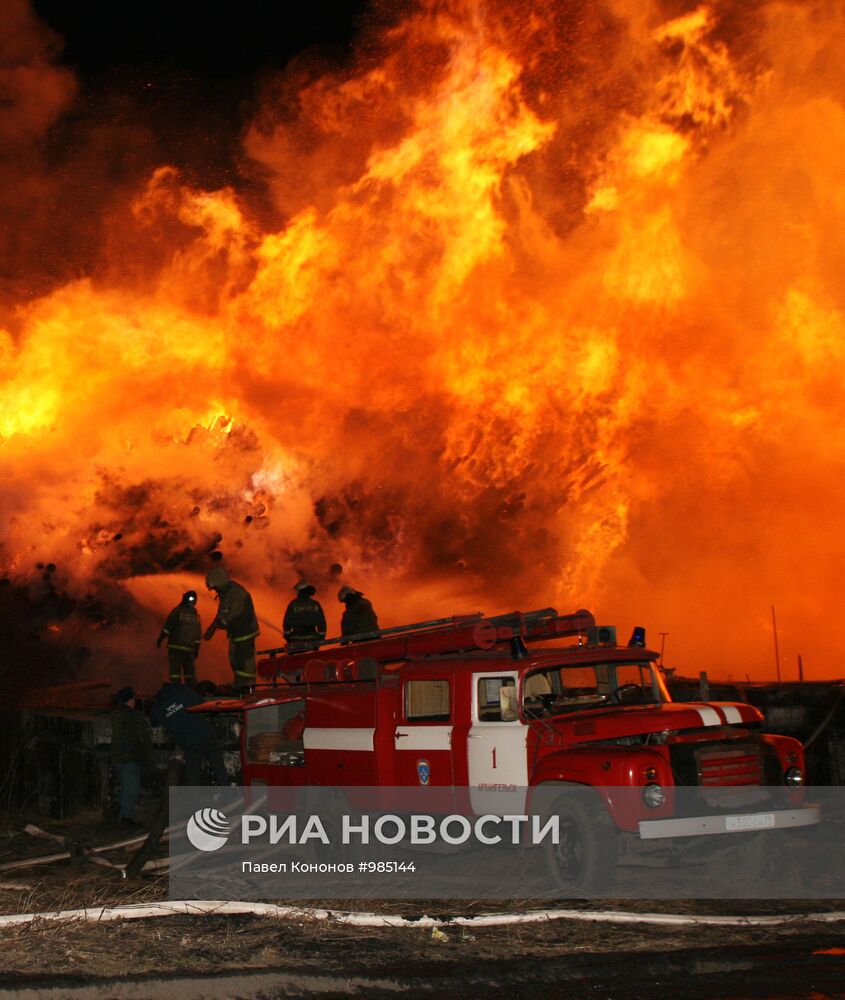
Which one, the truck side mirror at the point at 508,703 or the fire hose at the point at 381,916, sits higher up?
the truck side mirror at the point at 508,703

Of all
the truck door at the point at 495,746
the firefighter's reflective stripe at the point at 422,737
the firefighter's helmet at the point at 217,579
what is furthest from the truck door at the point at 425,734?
the firefighter's helmet at the point at 217,579

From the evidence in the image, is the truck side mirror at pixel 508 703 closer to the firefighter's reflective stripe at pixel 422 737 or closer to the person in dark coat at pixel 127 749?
the firefighter's reflective stripe at pixel 422 737

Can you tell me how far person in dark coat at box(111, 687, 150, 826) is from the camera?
547 inches

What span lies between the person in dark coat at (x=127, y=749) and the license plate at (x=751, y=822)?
7.89 m

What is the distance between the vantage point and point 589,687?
9992 millimetres

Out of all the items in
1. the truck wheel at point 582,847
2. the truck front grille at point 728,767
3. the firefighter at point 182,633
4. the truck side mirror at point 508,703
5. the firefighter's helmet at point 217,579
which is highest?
the firefighter's helmet at point 217,579

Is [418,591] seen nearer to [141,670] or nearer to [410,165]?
[141,670]

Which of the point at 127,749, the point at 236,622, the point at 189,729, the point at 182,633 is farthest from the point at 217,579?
the point at 189,729

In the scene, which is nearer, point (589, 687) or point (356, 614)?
point (589, 687)

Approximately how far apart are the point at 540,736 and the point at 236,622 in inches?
257

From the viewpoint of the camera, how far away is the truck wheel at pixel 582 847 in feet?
27.6

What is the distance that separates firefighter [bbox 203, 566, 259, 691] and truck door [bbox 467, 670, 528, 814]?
5.62m

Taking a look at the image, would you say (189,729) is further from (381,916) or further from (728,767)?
(728,767)

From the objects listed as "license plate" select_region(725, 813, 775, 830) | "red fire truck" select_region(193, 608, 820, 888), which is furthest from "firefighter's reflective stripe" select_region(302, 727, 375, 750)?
"license plate" select_region(725, 813, 775, 830)
